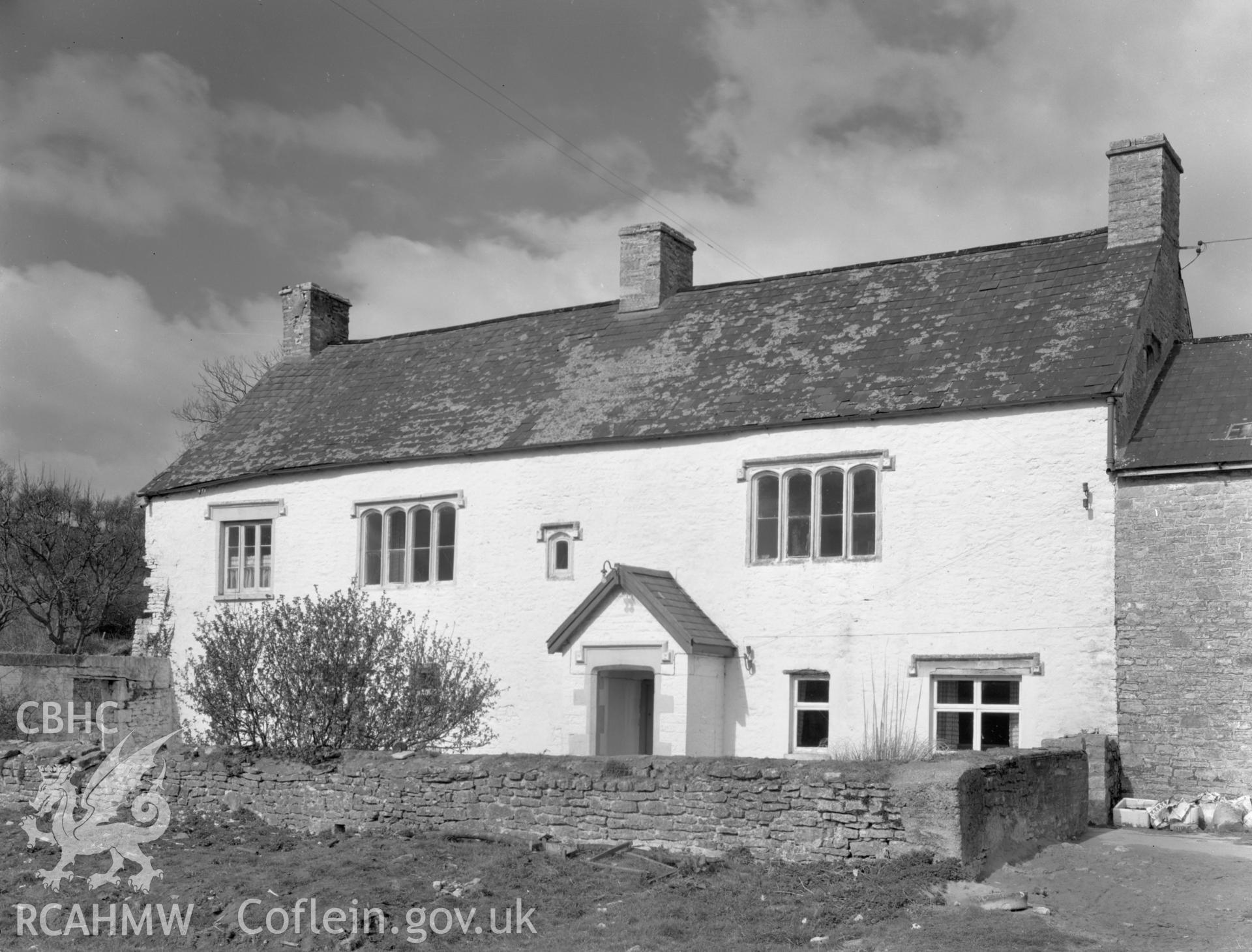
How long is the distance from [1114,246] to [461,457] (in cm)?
1161

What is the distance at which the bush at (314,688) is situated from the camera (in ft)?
56.3

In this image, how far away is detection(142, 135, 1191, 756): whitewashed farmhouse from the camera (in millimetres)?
19562

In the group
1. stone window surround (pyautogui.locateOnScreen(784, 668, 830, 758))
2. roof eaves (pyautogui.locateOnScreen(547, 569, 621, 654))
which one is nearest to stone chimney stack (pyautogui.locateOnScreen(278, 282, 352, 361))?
roof eaves (pyautogui.locateOnScreen(547, 569, 621, 654))

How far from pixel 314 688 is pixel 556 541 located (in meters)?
7.15

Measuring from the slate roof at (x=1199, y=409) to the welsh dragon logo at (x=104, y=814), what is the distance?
13493mm

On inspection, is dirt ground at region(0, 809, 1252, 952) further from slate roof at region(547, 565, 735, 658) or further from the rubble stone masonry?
slate roof at region(547, 565, 735, 658)

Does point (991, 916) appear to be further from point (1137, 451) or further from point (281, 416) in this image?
point (281, 416)

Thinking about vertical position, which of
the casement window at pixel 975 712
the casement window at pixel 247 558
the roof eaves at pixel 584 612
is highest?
the casement window at pixel 247 558

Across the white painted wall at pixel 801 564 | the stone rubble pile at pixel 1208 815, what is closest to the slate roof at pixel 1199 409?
the white painted wall at pixel 801 564

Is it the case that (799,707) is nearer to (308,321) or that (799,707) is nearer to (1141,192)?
(1141,192)

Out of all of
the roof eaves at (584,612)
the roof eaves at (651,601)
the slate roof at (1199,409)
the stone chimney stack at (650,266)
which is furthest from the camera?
the stone chimney stack at (650,266)

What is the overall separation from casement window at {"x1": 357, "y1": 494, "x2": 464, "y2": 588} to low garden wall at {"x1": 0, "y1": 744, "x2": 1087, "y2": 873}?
26.2 ft

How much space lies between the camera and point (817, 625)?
2092 cm

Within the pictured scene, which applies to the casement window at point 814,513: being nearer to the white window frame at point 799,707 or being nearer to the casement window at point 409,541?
the white window frame at point 799,707
